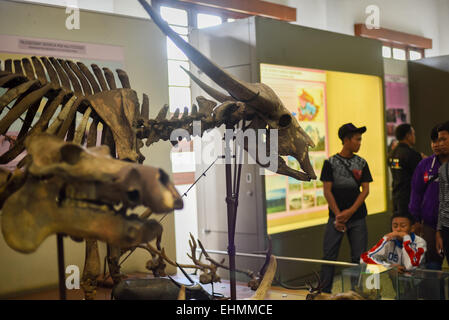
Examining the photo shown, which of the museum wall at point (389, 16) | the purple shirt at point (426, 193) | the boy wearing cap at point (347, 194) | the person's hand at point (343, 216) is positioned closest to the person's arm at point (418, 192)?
the purple shirt at point (426, 193)

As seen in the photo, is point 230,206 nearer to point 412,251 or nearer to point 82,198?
point 412,251

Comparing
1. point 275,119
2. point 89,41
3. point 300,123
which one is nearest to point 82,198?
point 275,119

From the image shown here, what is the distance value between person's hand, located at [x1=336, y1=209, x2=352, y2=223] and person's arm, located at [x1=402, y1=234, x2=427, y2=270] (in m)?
0.83

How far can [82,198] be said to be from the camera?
1.60 metres

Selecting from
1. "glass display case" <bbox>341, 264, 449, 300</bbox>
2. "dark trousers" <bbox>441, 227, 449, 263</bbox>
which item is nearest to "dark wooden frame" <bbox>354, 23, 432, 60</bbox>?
"dark trousers" <bbox>441, 227, 449, 263</bbox>

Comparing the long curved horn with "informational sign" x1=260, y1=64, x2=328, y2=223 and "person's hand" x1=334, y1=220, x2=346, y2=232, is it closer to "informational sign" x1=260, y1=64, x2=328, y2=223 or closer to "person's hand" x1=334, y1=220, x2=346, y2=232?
"person's hand" x1=334, y1=220, x2=346, y2=232

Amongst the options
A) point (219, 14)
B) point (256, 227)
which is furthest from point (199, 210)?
point (219, 14)

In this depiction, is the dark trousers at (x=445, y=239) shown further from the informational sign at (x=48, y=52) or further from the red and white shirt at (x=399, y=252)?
the informational sign at (x=48, y=52)

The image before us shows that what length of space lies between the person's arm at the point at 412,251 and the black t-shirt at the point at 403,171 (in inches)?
76.2

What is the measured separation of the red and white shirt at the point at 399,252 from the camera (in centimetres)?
381

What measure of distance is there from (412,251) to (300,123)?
2516mm

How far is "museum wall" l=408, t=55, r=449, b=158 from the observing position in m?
8.81

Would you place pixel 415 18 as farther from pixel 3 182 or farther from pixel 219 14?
pixel 3 182

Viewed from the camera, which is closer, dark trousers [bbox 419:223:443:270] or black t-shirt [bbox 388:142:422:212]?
dark trousers [bbox 419:223:443:270]
